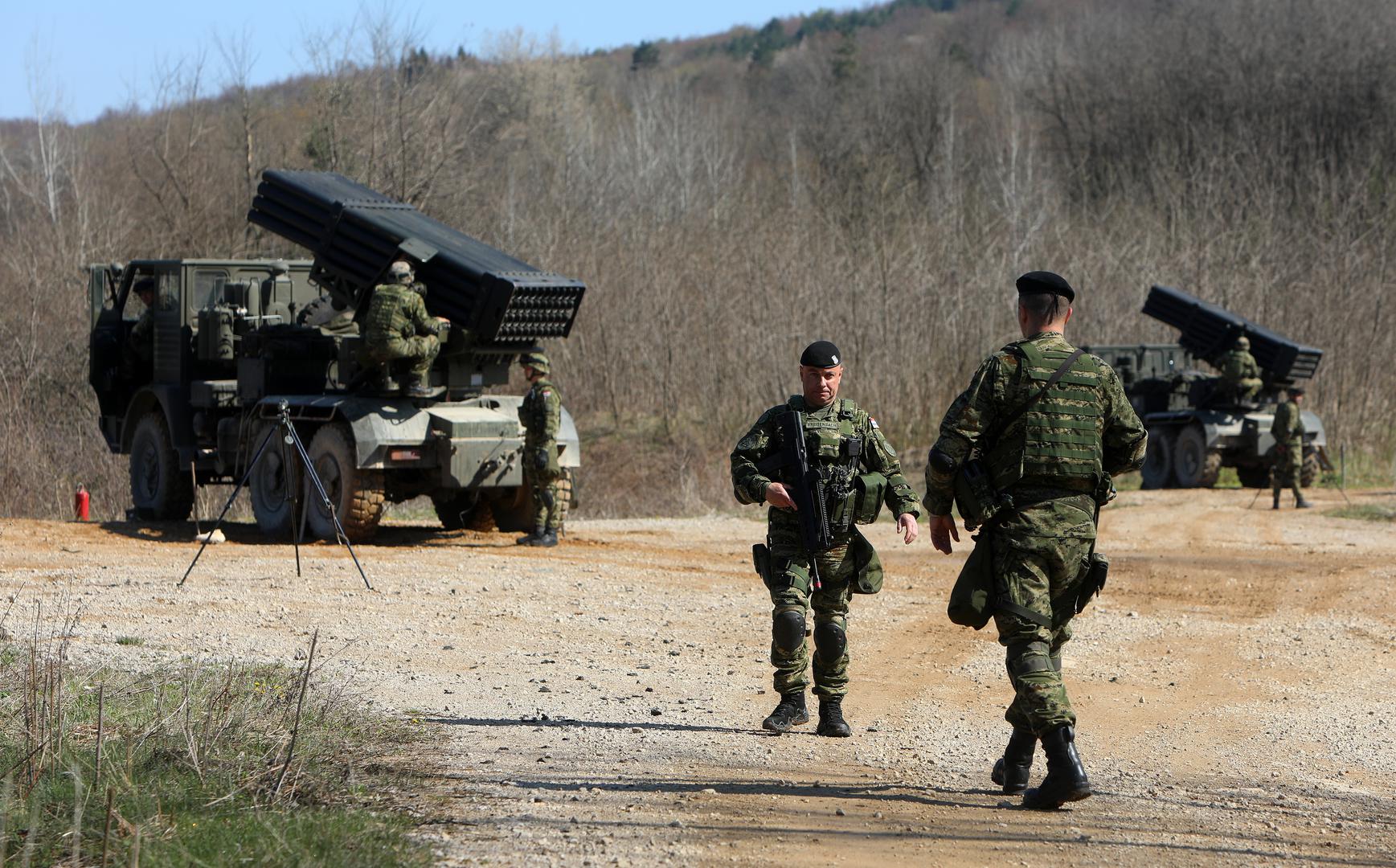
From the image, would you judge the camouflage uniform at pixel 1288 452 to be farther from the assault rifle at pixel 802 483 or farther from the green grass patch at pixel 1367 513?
the assault rifle at pixel 802 483

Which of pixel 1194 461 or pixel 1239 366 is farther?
pixel 1194 461

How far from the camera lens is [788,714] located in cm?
730

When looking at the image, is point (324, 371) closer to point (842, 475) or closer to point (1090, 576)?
point (842, 475)

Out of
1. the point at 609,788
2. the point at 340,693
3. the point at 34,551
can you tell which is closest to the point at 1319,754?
the point at 609,788

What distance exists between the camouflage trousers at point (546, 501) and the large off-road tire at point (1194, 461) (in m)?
12.6

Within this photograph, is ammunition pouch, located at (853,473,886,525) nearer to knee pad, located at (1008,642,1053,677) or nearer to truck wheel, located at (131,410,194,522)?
knee pad, located at (1008,642,1053,677)

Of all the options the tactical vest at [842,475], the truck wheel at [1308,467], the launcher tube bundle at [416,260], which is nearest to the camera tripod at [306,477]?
the launcher tube bundle at [416,260]

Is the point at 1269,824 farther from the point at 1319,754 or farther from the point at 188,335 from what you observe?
the point at 188,335

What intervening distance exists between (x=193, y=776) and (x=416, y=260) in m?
8.75

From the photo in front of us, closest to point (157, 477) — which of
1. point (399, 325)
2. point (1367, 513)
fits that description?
point (399, 325)

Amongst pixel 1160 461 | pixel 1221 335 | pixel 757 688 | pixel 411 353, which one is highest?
pixel 1221 335

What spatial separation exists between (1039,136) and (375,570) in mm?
52565

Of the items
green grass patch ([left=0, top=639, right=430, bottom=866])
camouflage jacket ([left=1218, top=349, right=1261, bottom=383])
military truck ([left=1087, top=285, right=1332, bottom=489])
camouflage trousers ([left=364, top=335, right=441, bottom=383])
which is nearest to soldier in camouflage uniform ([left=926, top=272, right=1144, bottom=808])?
green grass patch ([left=0, top=639, right=430, bottom=866])

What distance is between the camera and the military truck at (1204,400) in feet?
79.4
